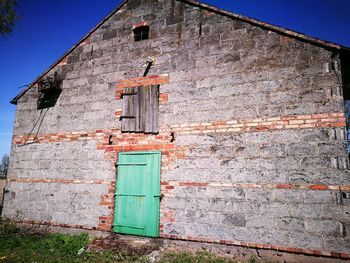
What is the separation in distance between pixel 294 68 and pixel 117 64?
5043 mm

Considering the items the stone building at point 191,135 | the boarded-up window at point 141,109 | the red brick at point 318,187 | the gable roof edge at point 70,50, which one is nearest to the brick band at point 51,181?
the stone building at point 191,135

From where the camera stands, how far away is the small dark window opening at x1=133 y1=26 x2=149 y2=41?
25.4 feet

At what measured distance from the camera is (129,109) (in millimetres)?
7281

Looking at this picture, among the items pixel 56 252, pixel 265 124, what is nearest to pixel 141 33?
pixel 265 124

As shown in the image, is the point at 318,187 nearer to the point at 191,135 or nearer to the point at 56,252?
the point at 191,135

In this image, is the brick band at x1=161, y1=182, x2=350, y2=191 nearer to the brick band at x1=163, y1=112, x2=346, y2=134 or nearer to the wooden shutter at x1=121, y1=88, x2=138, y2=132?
the brick band at x1=163, y1=112, x2=346, y2=134

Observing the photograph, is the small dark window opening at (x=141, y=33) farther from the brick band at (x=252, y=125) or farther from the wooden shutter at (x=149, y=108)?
the brick band at (x=252, y=125)

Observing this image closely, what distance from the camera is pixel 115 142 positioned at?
724 cm

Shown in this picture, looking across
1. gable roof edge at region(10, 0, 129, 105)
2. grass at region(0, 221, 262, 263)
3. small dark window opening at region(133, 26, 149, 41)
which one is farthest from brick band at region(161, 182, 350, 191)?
gable roof edge at region(10, 0, 129, 105)

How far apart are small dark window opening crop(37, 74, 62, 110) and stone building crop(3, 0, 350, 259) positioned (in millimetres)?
46

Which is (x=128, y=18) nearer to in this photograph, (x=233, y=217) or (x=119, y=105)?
(x=119, y=105)

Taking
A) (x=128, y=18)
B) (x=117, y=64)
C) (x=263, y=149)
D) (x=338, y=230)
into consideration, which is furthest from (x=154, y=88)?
(x=338, y=230)

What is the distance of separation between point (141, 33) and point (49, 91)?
12.4ft

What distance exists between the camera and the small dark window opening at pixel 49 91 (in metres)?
8.48
